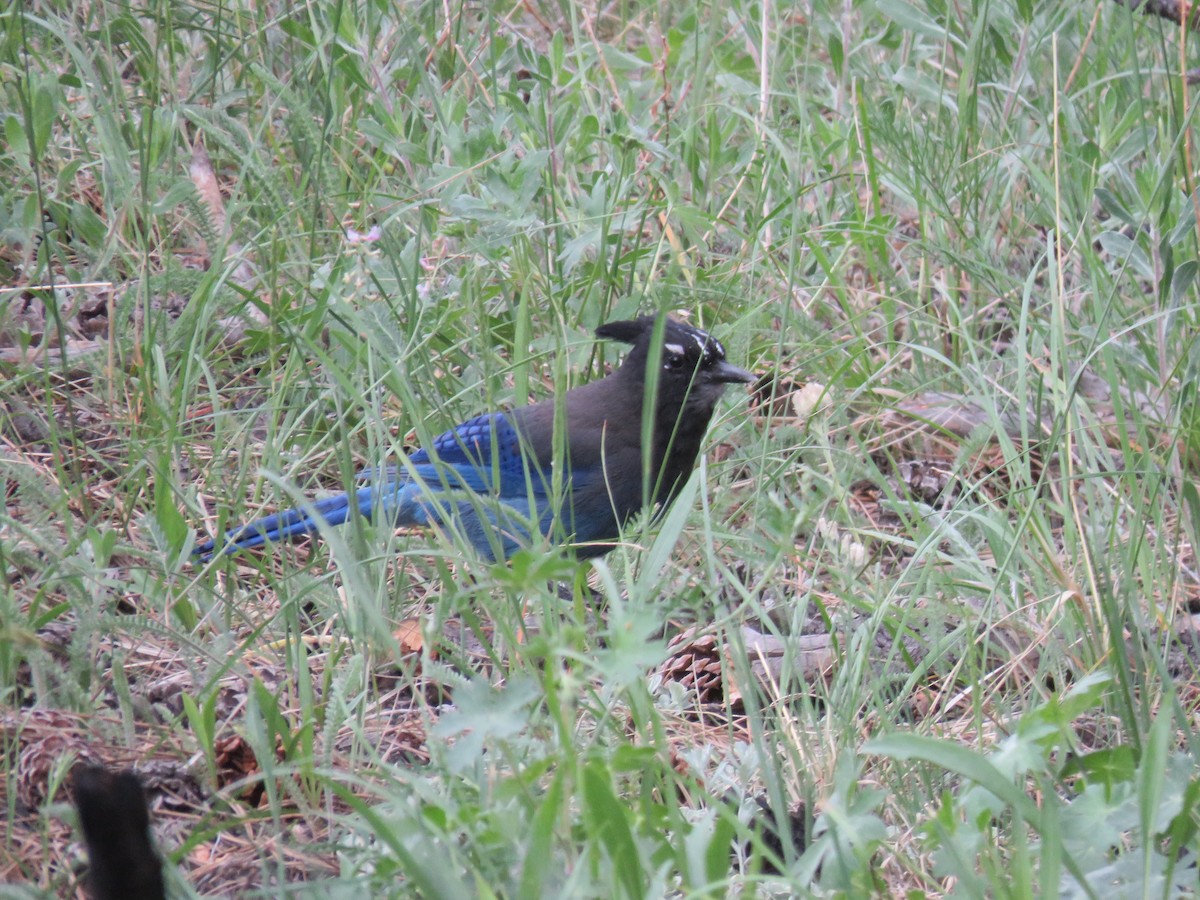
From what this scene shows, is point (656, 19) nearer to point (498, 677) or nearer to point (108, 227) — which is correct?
point (108, 227)

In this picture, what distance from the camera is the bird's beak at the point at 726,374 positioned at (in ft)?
11.2

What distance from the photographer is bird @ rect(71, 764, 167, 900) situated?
4.36 ft

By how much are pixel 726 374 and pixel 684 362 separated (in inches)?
6.1

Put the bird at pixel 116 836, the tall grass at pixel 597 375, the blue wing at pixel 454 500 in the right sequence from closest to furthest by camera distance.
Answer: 1. the bird at pixel 116 836
2. the tall grass at pixel 597 375
3. the blue wing at pixel 454 500

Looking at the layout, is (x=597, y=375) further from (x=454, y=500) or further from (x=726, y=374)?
(x=454, y=500)

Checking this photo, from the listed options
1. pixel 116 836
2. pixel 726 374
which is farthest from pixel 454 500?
pixel 116 836

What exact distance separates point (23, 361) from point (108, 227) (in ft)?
1.66

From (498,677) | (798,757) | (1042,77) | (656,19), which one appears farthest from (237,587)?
(656,19)

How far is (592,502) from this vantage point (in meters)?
3.58

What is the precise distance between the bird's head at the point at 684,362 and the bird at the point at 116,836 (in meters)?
2.21

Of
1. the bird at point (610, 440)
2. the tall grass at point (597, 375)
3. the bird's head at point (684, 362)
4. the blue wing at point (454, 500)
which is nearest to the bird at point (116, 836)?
the tall grass at point (597, 375)

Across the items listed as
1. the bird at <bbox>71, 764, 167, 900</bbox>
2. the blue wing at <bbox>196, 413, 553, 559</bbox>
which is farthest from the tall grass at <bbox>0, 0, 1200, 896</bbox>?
the bird at <bbox>71, 764, 167, 900</bbox>

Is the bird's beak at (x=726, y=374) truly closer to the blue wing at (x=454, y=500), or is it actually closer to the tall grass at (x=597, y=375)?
the tall grass at (x=597, y=375)

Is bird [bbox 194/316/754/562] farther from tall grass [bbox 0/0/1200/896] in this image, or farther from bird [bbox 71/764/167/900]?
bird [bbox 71/764/167/900]
